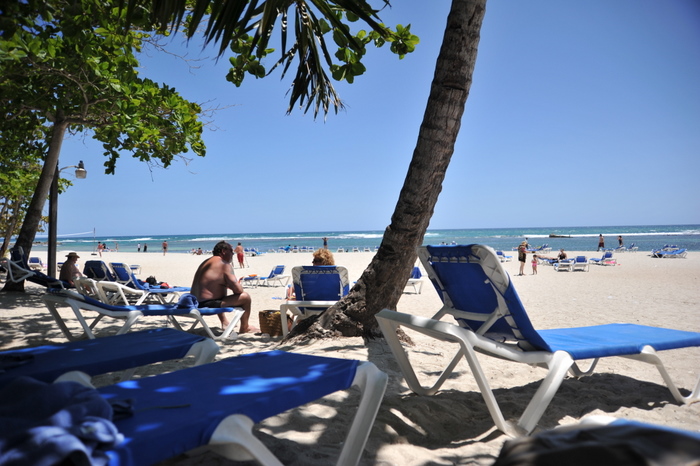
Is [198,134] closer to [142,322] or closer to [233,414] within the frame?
[142,322]

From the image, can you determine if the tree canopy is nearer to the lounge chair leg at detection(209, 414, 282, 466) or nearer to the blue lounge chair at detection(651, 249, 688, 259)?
the lounge chair leg at detection(209, 414, 282, 466)

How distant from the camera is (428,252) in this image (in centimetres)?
318

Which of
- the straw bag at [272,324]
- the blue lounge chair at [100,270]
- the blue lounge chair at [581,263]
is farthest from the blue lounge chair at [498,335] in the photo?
the blue lounge chair at [581,263]

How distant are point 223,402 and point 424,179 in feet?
9.56

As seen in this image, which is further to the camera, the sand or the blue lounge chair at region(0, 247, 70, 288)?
the blue lounge chair at region(0, 247, 70, 288)

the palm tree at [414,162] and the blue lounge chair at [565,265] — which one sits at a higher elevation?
the palm tree at [414,162]

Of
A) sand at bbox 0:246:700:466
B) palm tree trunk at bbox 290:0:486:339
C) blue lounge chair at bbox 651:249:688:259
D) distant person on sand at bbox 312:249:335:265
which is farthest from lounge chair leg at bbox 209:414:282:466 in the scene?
blue lounge chair at bbox 651:249:688:259

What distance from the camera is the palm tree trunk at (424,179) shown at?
3914 mm

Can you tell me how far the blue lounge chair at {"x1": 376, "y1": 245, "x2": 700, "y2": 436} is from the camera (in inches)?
95.0

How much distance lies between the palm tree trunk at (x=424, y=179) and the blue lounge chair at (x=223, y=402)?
2.10 meters

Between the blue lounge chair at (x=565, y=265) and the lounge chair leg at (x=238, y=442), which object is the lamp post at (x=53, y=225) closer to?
the lounge chair leg at (x=238, y=442)

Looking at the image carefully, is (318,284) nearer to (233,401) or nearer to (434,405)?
(434,405)

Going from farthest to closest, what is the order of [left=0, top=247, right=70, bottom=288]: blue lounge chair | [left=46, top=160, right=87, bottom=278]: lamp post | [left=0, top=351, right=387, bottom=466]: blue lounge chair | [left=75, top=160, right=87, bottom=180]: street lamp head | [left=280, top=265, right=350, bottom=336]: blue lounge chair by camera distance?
1. [left=75, top=160, right=87, bottom=180]: street lamp head
2. [left=46, top=160, right=87, bottom=278]: lamp post
3. [left=0, top=247, right=70, bottom=288]: blue lounge chair
4. [left=280, top=265, right=350, bottom=336]: blue lounge chair
5. [left=0, top=351, right=387, bottom=466]: blue lounge chair

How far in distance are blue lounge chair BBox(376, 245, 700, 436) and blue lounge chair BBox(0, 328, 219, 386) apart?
1203mm
